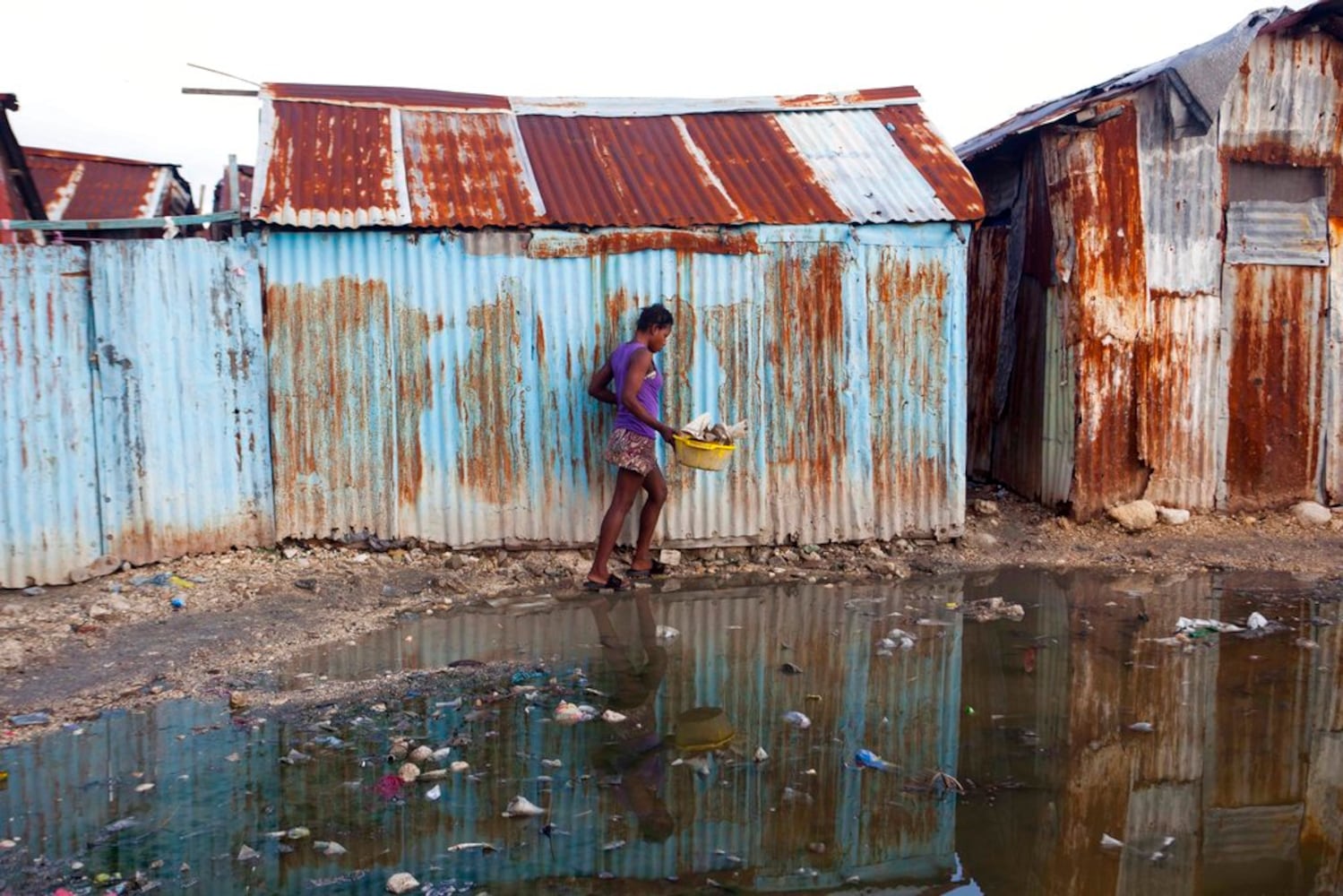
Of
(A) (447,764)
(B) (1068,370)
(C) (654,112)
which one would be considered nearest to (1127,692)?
(A) (447,764)

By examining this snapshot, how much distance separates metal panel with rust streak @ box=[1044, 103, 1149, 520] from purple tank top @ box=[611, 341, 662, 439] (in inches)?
128

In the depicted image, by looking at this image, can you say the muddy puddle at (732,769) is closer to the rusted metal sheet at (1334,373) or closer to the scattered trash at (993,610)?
the scattered trash at (993,610)

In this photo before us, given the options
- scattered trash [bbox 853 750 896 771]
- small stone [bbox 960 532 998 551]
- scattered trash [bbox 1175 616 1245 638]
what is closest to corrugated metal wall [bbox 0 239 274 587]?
scattered trash [bbox 853 750 896 771]

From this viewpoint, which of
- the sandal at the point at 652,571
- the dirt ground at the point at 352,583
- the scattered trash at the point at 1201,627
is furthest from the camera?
the sandal at the point at 652,571

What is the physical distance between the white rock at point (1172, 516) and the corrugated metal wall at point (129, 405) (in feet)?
20.4

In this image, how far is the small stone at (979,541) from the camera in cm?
782

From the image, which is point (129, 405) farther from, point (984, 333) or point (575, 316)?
point (984, 333)

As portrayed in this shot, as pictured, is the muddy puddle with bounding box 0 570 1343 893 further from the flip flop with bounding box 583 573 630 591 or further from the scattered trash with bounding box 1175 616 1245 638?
the flip flop with bounding box 583 573 630 591

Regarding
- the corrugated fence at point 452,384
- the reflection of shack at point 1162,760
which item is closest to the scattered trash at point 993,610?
the reflection of shack at point 1162,760

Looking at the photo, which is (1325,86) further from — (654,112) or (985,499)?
(654,112)

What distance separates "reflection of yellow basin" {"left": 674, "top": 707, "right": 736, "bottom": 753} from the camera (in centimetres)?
441

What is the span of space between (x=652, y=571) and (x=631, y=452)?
971 mm

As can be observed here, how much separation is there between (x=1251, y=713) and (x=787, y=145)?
16.3 ft

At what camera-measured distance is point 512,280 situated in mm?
7094
